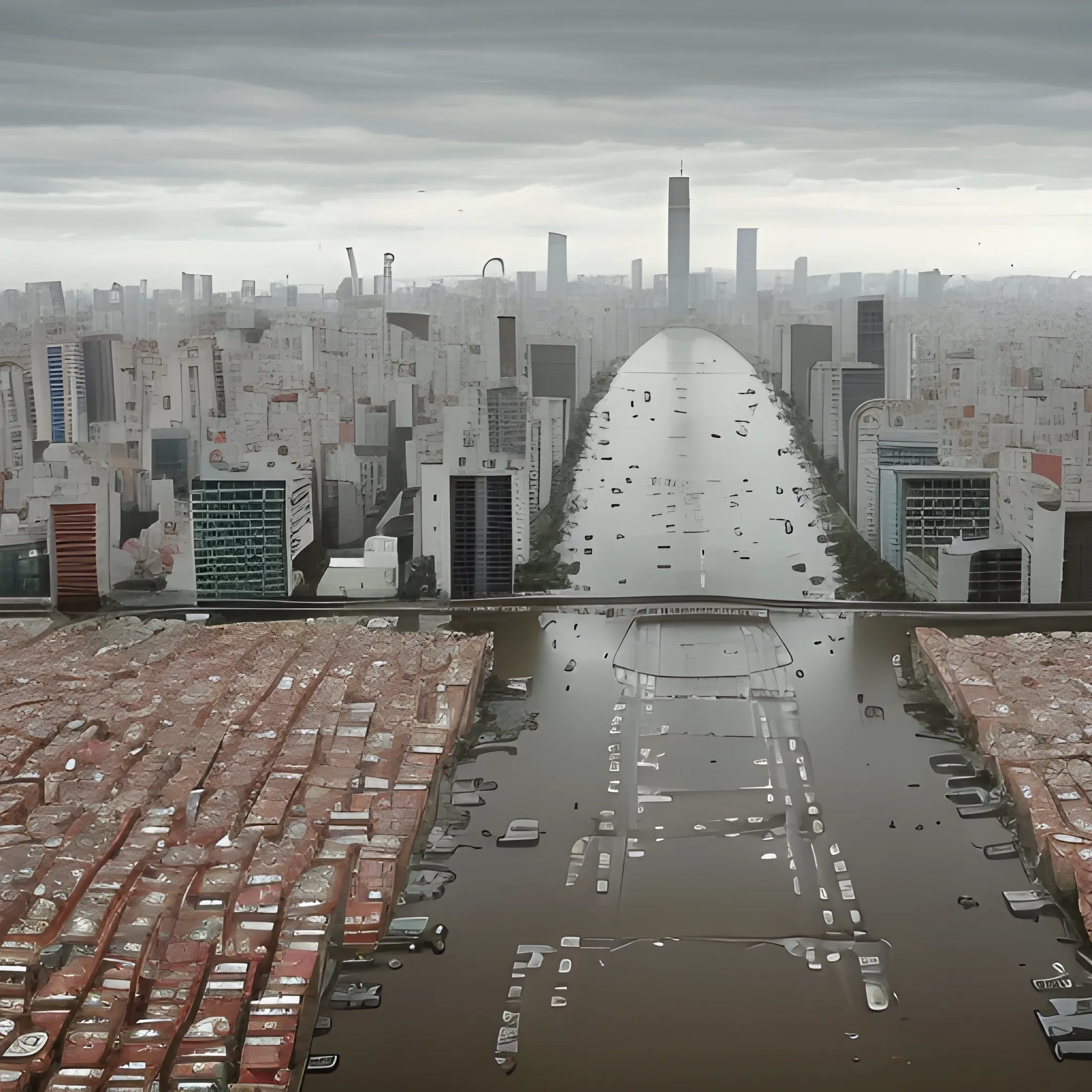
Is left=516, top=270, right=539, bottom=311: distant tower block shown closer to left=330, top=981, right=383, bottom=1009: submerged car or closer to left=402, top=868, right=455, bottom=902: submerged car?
left=402, top=868, right=455, bottom=902: submerged car

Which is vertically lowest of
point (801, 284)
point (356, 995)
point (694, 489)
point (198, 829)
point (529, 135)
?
point (356, 995)

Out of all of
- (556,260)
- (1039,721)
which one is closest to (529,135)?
(556,260)

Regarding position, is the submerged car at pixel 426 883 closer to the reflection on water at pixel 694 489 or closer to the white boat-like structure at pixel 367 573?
the white boat-like structure at pixel 367 573

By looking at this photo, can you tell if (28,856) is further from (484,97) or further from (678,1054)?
(484,97)

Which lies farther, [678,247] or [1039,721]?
[678,247]

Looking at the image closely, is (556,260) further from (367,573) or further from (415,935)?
(415,935)

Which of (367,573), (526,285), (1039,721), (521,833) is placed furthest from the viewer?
(526,285)

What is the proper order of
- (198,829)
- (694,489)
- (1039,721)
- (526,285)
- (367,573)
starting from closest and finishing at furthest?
1. (198,829)
2. (1039,721)
3. (367,573)
4. (694,489)
5. (526,285)
